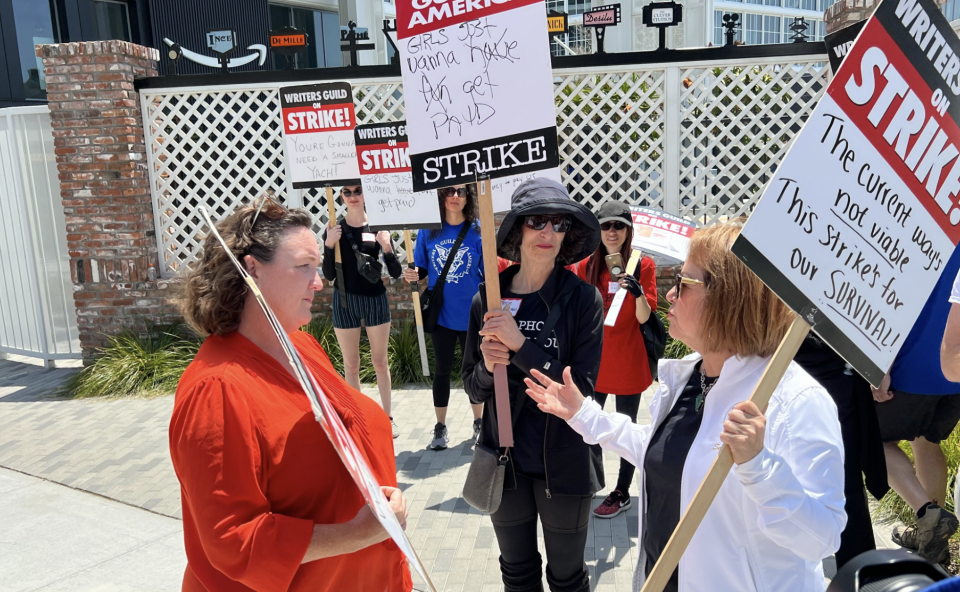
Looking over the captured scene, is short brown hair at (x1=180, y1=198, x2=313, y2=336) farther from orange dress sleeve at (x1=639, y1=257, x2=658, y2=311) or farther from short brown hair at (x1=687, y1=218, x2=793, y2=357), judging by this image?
orange dress sleeve at (x1=639, y1=257, x2=658, y2=311)

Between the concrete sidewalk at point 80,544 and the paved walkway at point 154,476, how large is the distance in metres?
0.01

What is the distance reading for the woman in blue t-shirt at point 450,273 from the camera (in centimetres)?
477

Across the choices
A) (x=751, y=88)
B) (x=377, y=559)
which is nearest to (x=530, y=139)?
(x=377, y=559)

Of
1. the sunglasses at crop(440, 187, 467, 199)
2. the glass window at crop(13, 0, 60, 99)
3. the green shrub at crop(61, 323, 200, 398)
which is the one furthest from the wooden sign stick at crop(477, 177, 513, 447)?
the glass window at crop(13, 0, 60, 99)

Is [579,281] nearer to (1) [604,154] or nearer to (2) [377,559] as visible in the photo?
(2) [377,559]

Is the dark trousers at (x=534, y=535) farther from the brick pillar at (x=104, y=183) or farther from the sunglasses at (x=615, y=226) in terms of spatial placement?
the brick pillar at (x=104, y=183)

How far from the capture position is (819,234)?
4.53ft

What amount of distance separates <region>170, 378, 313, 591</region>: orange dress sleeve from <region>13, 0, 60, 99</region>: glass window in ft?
51.5

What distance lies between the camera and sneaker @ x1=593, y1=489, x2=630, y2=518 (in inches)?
154

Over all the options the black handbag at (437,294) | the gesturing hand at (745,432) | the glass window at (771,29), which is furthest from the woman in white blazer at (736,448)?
the glass window at (771,29)

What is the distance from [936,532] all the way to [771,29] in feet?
129

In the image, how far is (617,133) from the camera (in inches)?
278

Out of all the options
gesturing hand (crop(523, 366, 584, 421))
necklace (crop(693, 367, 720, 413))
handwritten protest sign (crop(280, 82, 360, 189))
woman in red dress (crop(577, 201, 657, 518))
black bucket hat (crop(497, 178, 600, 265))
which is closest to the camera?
necklace (crop(693, 367, 720, 413))

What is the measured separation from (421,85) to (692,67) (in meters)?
4.86
